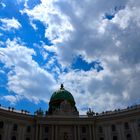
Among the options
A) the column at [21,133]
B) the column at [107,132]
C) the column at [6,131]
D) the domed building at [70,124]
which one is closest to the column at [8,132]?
the domed building at [70,124]

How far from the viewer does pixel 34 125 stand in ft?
245

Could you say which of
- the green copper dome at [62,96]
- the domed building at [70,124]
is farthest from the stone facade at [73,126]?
the green copper dome at [62,96]

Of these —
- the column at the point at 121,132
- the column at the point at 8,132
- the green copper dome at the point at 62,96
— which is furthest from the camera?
the green copper dome at the point at 62,96

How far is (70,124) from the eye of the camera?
76.2 metres

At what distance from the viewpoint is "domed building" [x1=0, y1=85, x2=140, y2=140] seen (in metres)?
70.1

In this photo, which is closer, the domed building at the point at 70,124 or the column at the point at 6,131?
the column at the point at 6,131

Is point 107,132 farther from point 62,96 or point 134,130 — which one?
point 62,96

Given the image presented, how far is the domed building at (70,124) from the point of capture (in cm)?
7006

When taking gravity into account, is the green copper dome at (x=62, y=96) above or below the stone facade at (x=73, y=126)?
above

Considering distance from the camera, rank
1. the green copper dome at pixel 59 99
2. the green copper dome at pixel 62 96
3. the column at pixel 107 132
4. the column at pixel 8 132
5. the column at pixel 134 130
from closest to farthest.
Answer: the column at pixel 8 132 → the column at pixel 134 130 → the column at pixel 107 132 → the green copper dome at pixel 59 99 → the green copper dome at pixel 62 96

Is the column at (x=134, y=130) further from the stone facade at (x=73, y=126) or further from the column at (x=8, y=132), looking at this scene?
the column at (x=8, y=132)

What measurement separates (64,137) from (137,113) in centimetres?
2186

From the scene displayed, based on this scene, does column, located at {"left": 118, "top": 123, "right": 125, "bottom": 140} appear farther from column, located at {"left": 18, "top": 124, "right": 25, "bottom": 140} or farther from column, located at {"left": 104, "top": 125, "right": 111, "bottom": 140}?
column, located at {"left": 18, "top": 124, "right": 25, "bottom": 140}

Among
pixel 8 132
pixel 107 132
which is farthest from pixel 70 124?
pixel 8 132
